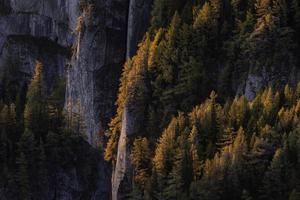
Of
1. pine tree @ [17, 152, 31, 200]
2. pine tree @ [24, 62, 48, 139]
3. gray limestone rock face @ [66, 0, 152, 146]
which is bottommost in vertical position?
pine tree @ [17, 152, 31, 200]

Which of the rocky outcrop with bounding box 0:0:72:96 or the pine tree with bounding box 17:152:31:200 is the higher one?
the rocky outcrop with bounding box 0:0:72:96

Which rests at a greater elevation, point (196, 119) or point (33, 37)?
point (33, 37)

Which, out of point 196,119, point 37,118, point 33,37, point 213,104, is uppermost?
point 33,37

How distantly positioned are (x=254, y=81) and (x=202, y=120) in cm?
791

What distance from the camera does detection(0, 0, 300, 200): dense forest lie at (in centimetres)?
8994

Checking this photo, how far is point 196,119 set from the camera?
98.9 metres

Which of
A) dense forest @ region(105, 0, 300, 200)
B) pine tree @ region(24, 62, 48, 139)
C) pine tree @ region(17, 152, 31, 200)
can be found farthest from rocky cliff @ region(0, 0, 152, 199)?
pine tree @ region(17, 152, 31, 200)

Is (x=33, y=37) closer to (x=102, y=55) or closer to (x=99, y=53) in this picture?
(x=99, y=53)

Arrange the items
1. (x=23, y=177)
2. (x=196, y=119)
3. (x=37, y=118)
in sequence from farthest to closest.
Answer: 1. (x=37, y=118)
2. (x=23, y=177)
3. (x=196, y=119)

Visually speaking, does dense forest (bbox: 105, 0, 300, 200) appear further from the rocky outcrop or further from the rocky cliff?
the rocky outcrop

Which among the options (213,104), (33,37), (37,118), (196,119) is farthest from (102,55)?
(213,104)

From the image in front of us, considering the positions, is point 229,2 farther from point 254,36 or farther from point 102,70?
point 102,70

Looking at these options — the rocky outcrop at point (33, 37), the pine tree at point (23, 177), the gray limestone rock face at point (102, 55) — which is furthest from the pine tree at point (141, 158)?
the rocky outcrop at point (33, 37)

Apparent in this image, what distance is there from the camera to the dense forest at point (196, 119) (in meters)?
89.9
